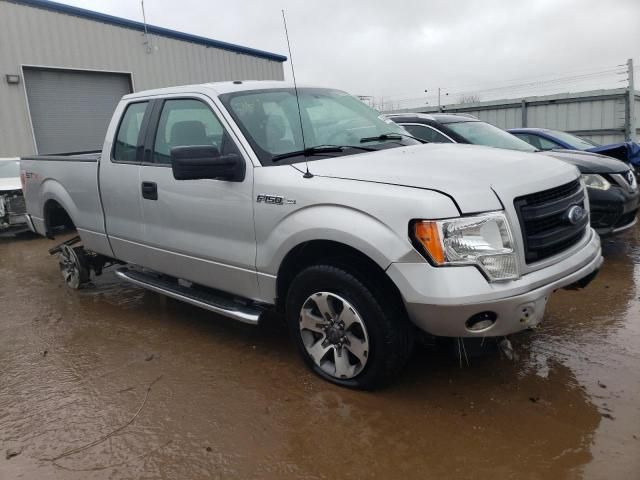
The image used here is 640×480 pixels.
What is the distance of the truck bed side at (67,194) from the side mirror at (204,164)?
1.93 m

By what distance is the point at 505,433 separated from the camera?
112 inches

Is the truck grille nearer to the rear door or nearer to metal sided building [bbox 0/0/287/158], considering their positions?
the rear door

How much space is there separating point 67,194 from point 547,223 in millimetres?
4540

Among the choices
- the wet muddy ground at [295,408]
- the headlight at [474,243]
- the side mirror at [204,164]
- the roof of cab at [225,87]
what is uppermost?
the roof of cab at [225,87]

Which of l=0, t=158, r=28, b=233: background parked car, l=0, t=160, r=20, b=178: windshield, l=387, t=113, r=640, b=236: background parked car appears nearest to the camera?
l=387, t=113, r=640, b=236: background parked car

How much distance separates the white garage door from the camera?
1284 centimetres

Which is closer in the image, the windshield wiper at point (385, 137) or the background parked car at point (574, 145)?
the windshield wiper at point (385, 137)

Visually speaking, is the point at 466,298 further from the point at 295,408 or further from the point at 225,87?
the point at 225,87

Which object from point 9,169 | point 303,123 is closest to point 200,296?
point 303,123

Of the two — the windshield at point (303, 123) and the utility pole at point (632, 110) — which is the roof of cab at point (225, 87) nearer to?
the windshield at point (303, 123)

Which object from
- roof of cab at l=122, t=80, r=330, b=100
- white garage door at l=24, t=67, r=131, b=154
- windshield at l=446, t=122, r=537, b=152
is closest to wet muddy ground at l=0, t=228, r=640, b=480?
roof of cab at l=122, t=80, r=330, b=100

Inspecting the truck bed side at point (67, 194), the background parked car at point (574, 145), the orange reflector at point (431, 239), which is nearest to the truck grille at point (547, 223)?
the orange reflector at point (431, 239)

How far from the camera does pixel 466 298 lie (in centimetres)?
268

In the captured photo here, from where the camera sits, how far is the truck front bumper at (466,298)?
→ 2.70m
